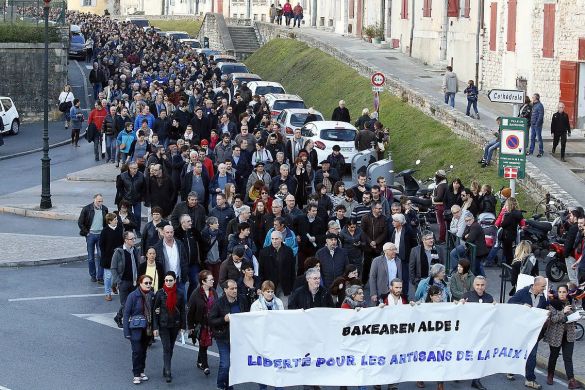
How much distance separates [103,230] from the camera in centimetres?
2170

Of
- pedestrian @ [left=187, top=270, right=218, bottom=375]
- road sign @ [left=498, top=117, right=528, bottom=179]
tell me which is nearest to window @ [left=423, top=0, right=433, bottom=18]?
road sign @ [left=498, top=117, right=528, bottom=179]

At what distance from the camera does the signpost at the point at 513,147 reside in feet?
82.6

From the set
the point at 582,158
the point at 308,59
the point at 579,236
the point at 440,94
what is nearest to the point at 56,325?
Answer: the point at 579,236

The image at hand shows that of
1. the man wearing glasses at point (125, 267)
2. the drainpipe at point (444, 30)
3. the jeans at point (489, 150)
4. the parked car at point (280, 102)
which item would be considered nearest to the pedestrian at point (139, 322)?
the man wearing glasses at point (125, 267)

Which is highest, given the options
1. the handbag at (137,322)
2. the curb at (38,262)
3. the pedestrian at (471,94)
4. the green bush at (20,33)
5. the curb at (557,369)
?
the green bush at (20,33)

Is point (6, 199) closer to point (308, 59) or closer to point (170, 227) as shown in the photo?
point (170, 227)

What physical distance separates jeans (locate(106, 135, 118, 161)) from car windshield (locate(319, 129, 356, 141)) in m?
5.69

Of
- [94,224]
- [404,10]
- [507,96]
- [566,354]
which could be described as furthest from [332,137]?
[404,10]

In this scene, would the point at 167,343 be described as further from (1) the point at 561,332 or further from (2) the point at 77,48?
(2) the point at 77,48

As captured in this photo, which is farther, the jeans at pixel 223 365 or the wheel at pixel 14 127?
the wheel at pixel 14 127

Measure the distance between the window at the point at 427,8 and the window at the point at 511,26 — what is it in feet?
37.7

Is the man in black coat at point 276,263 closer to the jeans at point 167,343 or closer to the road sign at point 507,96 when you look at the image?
the jeans at point 167,343

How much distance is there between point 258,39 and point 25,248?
182 ft

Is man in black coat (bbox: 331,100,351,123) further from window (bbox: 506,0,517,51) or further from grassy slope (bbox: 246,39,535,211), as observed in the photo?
window (bbox: 506,0,517,51)
